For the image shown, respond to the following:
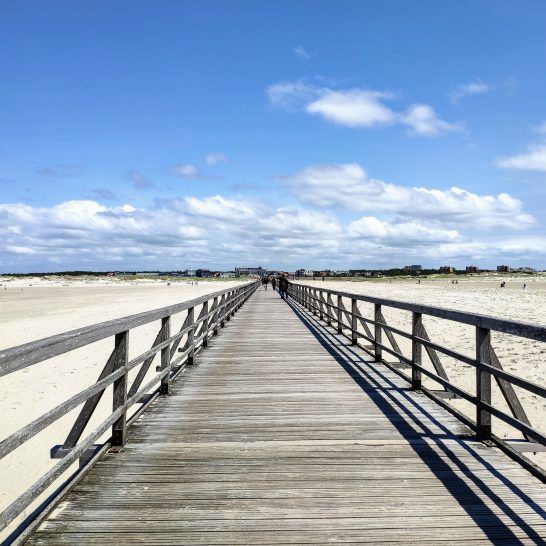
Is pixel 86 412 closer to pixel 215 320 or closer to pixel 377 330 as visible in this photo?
pixel 377 330

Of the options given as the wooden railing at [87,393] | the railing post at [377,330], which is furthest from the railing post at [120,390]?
the railing post at [377,330]

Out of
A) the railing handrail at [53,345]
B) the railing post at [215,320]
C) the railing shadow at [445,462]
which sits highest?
the railing handrail at [53,345]

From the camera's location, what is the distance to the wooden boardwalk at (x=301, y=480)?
9.07 feet

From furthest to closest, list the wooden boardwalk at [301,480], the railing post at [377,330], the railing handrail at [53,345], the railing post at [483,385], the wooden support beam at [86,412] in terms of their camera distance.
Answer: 1. the railing post at [377,330]
2. the railing post at [483,385]
3. the wooden support beam at [86,412]
4. the wooden boardwalk at [301,480]
5. the railing handrail at [53,345]

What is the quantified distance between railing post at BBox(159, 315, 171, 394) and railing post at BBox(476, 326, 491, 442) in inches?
146

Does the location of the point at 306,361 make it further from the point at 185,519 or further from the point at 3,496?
the point at 185,519

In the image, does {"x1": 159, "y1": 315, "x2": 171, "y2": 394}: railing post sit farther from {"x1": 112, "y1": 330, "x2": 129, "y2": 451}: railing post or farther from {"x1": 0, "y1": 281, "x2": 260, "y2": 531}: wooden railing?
{"x1": 112, "y1": 330, "x2": 129, "y2": 451}: railing post

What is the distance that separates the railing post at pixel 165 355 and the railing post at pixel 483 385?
12.2 ft

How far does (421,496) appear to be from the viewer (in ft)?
10.4

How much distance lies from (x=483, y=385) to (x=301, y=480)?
2020mm

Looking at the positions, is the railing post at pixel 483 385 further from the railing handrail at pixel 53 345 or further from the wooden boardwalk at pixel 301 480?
the railing handrail at pixel 53 345

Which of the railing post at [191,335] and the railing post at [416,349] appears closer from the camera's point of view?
the railing post at [416,349]

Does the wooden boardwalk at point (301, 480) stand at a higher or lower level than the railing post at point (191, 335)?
lower

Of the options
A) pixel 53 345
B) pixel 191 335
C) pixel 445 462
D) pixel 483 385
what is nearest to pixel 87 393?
pixel 53 345
